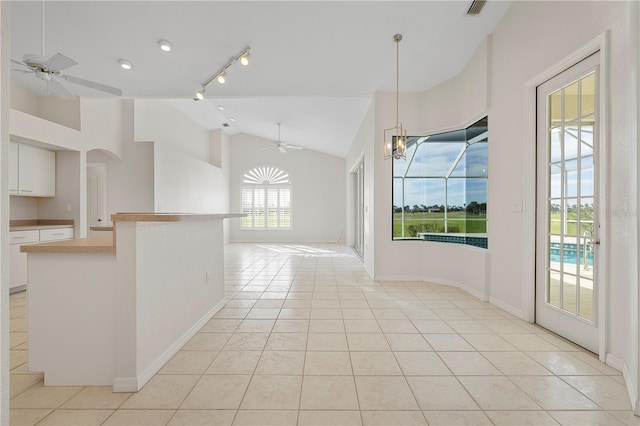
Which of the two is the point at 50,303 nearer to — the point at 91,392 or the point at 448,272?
the point at 91,392

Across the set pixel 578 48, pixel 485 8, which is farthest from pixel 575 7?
pixel 485 8

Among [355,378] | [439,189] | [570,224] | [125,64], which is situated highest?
[125,64]

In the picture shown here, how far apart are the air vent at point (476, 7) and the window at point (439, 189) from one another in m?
1.43

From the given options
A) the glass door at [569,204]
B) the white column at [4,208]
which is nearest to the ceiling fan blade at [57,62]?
the white column at [4,208]

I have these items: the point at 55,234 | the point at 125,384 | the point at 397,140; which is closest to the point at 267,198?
the point at 55,234

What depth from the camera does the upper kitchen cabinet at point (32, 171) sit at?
15.0 ft

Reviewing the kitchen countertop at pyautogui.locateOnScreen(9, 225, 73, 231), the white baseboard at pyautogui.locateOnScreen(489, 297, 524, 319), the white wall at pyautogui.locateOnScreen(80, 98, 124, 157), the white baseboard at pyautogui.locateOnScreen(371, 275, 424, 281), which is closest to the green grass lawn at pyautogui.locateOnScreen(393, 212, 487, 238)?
the white baseboard at pyautogui.locateOnScreen(371, 275, 424, 281)

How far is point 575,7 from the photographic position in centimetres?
259

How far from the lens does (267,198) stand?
1121cm

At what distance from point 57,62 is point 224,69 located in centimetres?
191

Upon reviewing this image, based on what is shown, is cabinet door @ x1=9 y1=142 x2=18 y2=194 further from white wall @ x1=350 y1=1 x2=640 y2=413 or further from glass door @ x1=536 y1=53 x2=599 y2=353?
glass door @ x1=536 y1=53 x2=599 y2=353

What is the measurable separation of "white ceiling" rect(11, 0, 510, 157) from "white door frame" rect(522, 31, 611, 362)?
1.18 metres

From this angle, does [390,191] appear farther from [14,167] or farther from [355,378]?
[14,167]

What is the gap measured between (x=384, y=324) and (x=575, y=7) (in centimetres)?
331
